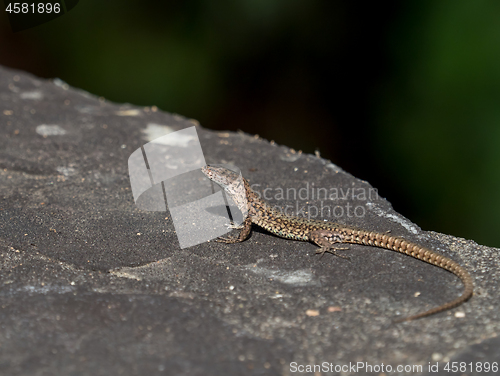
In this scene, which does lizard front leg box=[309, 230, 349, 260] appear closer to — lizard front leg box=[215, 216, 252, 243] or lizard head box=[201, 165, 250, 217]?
lizard front leg box=[215, 216, 252, 243]

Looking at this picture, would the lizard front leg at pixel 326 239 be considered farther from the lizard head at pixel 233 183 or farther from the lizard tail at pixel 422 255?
the lizard head at pixel 233 183

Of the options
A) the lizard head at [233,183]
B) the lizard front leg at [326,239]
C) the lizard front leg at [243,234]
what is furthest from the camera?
the lizard head at [233,183]

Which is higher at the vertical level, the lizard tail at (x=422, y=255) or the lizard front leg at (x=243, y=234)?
the lizard tail at (x=422, y=255)

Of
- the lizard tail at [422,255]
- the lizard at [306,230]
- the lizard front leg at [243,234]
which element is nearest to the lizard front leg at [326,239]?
the lizard at [306,230]

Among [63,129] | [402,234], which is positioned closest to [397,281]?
[402,234]

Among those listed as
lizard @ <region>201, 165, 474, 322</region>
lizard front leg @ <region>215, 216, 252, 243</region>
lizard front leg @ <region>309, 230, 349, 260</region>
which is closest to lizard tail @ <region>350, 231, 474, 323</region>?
lizard @ <region>201, 165, 474, 322</region>

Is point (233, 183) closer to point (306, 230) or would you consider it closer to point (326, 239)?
point (306, 230)

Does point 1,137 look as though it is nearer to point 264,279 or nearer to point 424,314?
point 264,279
